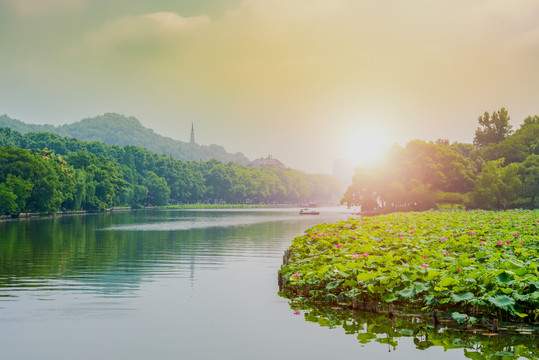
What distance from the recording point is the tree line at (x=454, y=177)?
68375 mm

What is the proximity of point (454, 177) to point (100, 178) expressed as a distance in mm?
61675

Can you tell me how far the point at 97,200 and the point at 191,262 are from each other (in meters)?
74.0

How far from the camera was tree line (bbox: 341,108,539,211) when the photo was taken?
6838 centimetres

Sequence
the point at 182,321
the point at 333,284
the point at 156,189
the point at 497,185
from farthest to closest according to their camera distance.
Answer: the point at 156,189, the point at 497,185, the point at 333,284, the point at 182,321

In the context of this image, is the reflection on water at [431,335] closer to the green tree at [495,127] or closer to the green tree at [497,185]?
the green tree at [497,185]

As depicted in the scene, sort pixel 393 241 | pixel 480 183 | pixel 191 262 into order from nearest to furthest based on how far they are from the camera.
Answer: pixel 393 241, pixel 191 262, pixel 480 183

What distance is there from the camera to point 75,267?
72.6ft

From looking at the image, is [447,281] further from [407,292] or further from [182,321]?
[182,321]

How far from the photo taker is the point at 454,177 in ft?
254

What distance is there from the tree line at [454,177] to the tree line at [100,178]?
4529cm

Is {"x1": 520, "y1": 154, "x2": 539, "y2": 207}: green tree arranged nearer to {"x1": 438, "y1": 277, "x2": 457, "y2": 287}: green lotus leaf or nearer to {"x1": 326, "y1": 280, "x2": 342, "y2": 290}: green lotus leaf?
{"x1": 326, "y1": 280, "x2": 342, "y2": 290}: green lotus leaf

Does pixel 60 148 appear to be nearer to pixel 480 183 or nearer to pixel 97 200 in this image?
pixel 97 200

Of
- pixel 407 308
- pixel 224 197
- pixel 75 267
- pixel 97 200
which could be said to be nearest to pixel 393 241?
pixel 407 308

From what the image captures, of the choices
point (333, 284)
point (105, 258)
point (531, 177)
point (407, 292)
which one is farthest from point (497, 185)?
point (407, 292)
